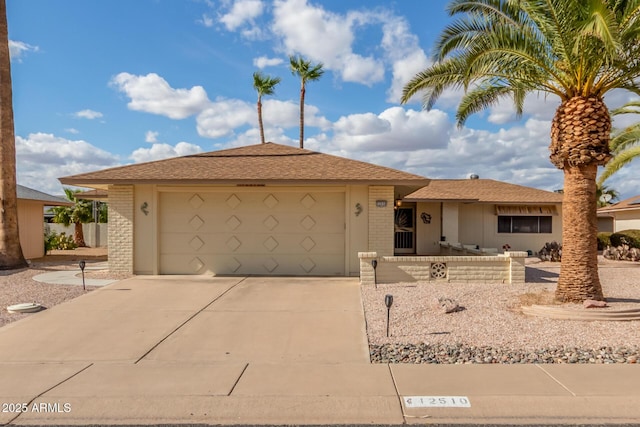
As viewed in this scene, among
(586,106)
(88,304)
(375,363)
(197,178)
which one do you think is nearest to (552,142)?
(586,106)

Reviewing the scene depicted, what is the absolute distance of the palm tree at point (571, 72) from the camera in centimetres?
863

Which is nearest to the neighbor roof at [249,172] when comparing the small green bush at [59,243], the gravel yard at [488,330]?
the gravel yard at [488,330]

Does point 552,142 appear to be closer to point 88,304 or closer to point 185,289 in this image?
point 185,289

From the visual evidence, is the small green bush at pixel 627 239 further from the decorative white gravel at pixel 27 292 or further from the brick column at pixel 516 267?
the decorative white gravel at pixel 27 292

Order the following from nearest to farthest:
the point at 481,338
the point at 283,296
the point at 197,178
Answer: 1. the point at 481,338
2. the point at 283,296
3. the point at 197,178

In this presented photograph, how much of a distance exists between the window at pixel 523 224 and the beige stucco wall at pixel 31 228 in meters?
21.8

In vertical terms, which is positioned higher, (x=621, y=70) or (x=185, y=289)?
(x=621, y=70)

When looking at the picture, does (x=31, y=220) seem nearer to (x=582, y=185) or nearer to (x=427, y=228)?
(x=427, y=228)

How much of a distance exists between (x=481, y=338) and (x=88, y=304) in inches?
321

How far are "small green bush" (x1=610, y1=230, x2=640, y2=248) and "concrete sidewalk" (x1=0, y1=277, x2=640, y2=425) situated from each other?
58.8 feet

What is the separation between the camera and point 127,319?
876cm

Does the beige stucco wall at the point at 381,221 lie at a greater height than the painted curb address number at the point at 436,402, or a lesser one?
greater

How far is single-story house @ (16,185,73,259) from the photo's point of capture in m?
19.8

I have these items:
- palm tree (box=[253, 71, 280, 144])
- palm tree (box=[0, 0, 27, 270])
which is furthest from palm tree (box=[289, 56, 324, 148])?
palm tree (box=[0, 0, 27, 270])
